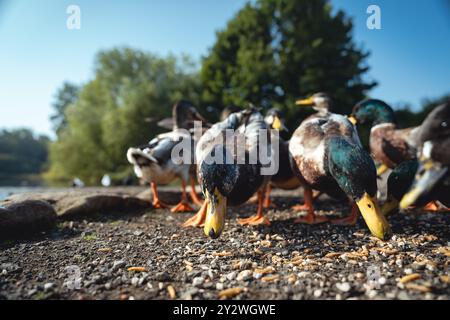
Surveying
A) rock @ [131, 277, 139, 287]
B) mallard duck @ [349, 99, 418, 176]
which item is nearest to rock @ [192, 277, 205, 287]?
rock @ [131, 277, 139, 287]

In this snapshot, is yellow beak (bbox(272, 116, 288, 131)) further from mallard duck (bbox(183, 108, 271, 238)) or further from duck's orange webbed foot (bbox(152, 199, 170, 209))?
duck's orange webbed foot (bbox(152, 199, 170, 209))

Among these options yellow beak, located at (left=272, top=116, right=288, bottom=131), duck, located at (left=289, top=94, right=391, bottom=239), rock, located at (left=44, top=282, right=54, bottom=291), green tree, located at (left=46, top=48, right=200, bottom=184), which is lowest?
rock, located at (left=44, top=282, right=54, bottom=291)

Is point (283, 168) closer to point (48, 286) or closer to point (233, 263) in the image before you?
point (233, 263)

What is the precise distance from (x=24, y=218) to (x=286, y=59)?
37.2ft

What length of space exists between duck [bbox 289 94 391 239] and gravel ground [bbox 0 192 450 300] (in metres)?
0.28

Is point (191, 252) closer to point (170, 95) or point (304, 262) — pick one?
point (304, 262)

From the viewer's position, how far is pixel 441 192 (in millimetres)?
2230

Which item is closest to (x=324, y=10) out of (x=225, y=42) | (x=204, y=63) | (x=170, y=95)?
(x=225, y=42)

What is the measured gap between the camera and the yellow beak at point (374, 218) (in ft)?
7.18

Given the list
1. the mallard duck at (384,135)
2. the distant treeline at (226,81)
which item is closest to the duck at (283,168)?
the mallard duck at (384,135)

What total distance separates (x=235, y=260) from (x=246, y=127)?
63.7 inches

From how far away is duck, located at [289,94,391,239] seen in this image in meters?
2.31

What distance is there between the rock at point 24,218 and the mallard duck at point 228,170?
4.97 feet

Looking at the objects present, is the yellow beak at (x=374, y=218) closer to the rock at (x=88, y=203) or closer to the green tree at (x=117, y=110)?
the rock at (x=88, y=203)
